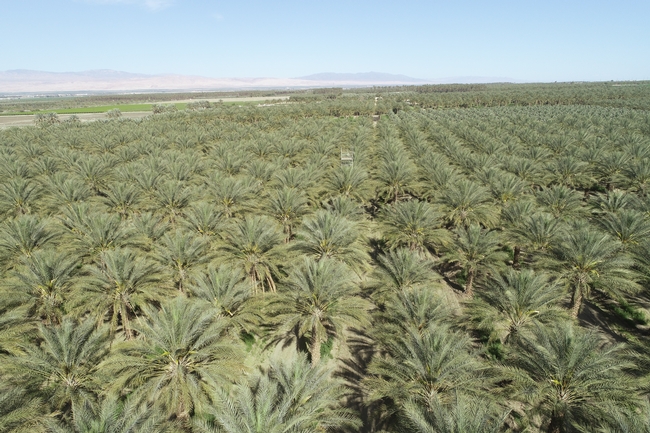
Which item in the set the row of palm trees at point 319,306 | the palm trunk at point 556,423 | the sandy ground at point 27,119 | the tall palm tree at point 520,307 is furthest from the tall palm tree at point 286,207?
the sandy ground at point 27,119

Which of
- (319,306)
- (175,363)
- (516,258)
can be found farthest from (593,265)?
(175,363)

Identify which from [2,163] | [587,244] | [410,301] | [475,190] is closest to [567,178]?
[475,190]

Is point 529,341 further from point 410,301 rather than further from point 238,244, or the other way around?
point 238,244

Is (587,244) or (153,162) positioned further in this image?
(153,162)

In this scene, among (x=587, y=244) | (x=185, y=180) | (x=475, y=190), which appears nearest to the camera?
(x=587, y=244)

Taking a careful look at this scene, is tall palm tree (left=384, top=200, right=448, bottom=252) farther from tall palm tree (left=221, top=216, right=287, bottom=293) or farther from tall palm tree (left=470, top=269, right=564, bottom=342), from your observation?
tall palm tree (left=221, top=216, right=287, bottom=293)

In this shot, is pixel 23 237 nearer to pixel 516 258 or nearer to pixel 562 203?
pixel 516 258
